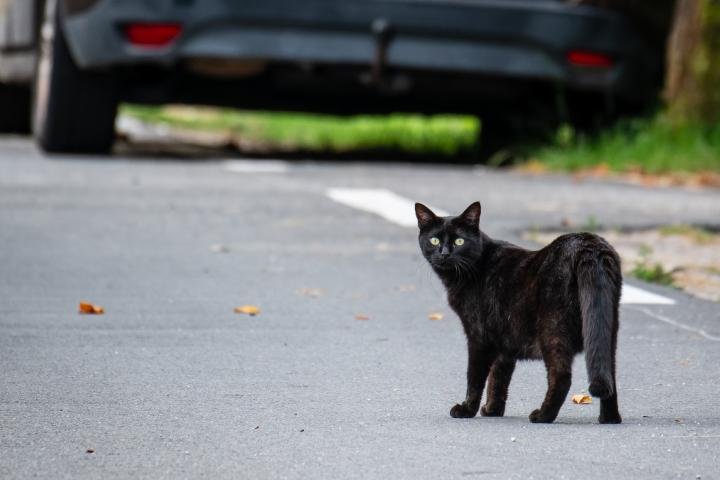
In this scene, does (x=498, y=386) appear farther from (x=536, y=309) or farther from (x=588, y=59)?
(x=588, y=59)

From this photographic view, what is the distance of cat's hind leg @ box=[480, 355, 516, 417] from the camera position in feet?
15.5

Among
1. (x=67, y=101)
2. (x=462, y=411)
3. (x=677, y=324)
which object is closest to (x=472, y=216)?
(x=462, y=411)

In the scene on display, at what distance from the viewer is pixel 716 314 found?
21.6ft

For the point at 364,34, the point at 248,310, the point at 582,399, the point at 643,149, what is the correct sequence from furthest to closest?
the point at 643,149
the point at 364,34
the point at 248,310
the point at 582,399

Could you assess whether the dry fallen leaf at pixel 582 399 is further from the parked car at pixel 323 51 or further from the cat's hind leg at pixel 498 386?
the parked car at pixel 323 51

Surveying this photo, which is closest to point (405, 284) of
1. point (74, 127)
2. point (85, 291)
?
point (85, 291)

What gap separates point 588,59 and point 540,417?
7.49m

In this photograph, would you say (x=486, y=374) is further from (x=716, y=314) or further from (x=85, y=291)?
(x=85, y=291)

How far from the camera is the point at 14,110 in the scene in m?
16.1

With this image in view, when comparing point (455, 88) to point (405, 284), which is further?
point (455, 88)

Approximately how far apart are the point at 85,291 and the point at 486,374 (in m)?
2.59

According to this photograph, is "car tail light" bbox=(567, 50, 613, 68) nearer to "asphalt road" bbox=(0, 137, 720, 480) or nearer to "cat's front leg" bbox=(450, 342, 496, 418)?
"asphalt road" bbox=(0, 137, 720, 480)

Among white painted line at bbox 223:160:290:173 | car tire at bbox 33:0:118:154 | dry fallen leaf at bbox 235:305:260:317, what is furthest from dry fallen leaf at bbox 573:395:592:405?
car tire at bbox 33:0:118:154

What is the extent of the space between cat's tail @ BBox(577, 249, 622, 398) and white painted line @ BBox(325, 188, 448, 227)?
474cm
